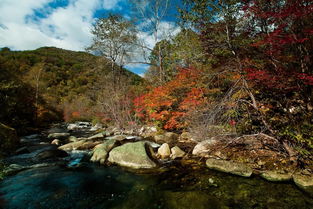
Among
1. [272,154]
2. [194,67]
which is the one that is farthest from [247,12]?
[272,154]

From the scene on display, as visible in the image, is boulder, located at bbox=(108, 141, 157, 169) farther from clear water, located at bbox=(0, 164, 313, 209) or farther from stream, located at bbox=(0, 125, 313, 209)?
clear water, located at bbox=(0, 164, 313, 209)

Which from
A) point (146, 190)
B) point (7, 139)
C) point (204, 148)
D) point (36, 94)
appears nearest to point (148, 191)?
point (146, 190)

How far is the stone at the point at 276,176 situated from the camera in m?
3.84

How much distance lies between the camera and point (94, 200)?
3.56 m

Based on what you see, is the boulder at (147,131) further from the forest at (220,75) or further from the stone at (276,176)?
the stone at (276,176)

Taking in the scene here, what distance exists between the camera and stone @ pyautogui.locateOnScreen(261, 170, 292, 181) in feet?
12.6

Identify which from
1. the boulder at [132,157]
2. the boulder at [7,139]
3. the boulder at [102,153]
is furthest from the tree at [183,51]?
the boulder at [7,139]

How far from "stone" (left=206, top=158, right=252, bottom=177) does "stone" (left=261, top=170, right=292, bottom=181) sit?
1.18 ft

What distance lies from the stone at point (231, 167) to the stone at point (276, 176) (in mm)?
360

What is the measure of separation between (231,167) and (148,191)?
247 cm

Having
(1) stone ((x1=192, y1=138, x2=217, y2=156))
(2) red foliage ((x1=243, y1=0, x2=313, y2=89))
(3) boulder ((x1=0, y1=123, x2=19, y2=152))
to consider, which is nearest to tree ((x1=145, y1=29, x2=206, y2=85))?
(2) red foliage ((x1=243, y1=0, x2=313, y2=89))

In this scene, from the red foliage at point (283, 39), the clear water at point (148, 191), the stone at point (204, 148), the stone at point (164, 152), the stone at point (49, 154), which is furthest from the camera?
the stone at point (49, 154)

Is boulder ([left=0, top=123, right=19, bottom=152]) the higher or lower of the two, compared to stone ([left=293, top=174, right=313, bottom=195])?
higher

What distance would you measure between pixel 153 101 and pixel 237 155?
6.32 metres
